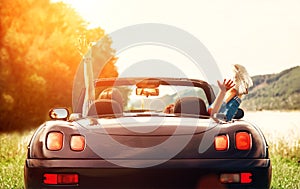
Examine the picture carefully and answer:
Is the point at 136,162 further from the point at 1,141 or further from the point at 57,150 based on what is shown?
the point at 1,141

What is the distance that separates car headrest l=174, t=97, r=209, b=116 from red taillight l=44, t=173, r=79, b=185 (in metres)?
1.45

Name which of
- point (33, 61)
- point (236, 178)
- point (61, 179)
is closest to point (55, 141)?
point (61, 179)

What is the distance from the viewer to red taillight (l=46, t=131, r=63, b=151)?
16.1ft

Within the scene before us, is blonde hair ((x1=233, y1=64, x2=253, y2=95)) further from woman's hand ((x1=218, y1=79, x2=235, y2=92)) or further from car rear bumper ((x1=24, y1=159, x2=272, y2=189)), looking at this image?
car rear bumper ((x1=24, y1=159, x2=272, y2=189))

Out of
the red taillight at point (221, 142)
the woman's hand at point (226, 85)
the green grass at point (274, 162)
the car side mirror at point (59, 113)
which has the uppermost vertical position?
the woman's hand at point (226, 85)

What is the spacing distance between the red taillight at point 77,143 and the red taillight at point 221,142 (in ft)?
3.30

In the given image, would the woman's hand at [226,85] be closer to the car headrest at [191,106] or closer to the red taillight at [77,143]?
the car headrest at [191,106]

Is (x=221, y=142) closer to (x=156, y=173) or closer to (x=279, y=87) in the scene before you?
(x=156, y=173)

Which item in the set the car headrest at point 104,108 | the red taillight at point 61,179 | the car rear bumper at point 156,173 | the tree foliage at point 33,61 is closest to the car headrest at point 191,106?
the car headrest at point 104,108

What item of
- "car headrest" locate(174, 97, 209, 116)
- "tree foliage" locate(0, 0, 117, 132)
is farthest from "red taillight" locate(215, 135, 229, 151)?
"tree foliage" locate(0, 0, 117, 132)

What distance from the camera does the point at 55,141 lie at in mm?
4941

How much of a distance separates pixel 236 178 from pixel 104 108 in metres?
1.52

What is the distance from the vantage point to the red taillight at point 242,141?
4938 millimetres

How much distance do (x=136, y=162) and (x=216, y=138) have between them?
0.65m
